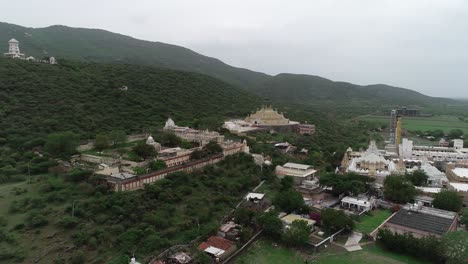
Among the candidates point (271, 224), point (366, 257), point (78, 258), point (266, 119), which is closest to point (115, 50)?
point (266, 119)

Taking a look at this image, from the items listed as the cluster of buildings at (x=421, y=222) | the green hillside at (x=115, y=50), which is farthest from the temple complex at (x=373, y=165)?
the green hillside at (x=115, y=50)

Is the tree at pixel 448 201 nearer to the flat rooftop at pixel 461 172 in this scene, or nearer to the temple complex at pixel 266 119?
the flat rooftop at pixel 461 172

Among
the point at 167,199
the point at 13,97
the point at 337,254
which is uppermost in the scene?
the point at 13,97

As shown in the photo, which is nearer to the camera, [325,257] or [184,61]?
[325,257]

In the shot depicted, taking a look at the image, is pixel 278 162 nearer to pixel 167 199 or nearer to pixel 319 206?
pixel 319 206

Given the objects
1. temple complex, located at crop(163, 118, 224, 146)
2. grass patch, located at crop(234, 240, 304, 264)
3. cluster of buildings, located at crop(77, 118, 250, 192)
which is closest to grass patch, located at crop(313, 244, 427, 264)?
grass patch, located at crop(234, 240, 304, 264)

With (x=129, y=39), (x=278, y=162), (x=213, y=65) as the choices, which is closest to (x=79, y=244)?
(x=278, y=162)

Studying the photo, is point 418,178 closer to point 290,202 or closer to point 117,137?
point 290,202
